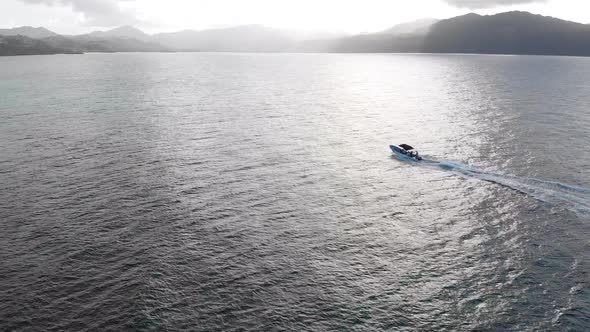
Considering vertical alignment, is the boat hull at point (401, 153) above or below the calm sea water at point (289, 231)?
above

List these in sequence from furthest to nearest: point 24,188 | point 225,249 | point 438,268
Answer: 1. point 24,188
2. point 225,249
3. point 438,268

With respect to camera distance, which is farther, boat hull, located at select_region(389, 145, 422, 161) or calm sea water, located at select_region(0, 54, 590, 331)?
boat hull, located at select_region(389, 145, 422, 161)

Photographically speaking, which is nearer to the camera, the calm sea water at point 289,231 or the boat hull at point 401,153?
the calm sea water at point 289,231

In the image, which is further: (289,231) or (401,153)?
(401,153)

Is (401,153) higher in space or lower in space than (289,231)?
higher

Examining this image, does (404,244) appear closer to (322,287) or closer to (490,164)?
(322,287)

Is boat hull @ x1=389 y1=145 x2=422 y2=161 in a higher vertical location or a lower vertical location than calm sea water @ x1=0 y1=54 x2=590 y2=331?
higher

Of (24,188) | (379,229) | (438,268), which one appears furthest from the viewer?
(24,188)

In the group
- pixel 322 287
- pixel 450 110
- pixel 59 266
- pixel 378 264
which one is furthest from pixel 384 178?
pixel 450 110
